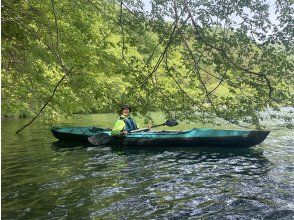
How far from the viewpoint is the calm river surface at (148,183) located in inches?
258

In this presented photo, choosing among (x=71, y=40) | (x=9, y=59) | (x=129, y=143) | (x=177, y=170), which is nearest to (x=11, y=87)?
(x=9, y=59)

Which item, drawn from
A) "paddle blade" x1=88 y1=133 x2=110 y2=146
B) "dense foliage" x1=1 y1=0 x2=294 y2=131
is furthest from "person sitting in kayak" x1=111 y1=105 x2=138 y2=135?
"dense foliage" x1=1 y1=0 x2=294 y2=131

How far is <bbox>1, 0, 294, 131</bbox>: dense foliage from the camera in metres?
5.52

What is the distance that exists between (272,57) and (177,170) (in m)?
5.01

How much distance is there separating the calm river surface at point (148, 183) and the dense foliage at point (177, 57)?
171 centimetres

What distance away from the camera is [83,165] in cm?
1118

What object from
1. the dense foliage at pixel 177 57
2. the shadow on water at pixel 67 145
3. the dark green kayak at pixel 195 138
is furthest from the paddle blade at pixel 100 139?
the dense foliage at pixel 177 57

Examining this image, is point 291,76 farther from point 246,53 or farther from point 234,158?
point 234,158

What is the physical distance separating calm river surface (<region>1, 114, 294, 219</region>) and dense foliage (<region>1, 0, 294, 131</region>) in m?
1.71

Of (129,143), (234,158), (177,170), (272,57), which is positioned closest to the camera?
(272,57)

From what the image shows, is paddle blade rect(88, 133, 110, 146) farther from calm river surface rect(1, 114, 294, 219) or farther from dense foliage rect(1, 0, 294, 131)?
dense foliage rect(1, 0, 294, 131)

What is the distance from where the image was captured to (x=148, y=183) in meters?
8.75

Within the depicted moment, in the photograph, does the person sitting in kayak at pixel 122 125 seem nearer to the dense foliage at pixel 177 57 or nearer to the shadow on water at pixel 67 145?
the shadow on water at pixel 67 145

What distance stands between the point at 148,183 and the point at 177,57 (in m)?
3.35
